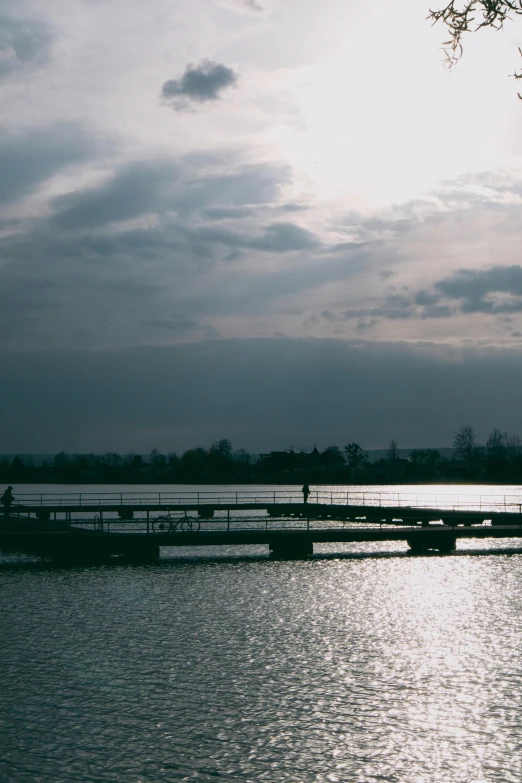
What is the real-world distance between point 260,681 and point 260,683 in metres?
0.22

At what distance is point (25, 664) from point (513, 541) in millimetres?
46066

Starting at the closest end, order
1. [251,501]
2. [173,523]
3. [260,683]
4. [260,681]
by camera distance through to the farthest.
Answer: [260,683] < [260,681] < [173,523] < [251,501]

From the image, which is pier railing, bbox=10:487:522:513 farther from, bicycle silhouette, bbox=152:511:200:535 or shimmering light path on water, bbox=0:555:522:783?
shimmering light path on water, bbox=0:555:522:783

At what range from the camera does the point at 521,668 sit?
23.3m

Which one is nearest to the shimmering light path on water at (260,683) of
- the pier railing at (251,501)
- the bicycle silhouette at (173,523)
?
the bicycle silhouette at (173,523)

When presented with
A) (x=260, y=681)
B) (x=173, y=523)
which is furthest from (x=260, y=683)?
(x=173, y=523)

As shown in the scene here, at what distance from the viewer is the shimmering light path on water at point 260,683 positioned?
15750 millimetres

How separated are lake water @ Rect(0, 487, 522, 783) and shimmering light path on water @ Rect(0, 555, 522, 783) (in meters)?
0.05

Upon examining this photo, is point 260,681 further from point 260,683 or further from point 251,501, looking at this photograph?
point 251,501

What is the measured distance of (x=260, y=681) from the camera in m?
21.6

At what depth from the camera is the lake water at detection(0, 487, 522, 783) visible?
51.7 ft

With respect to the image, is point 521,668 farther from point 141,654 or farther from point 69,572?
point 69,572

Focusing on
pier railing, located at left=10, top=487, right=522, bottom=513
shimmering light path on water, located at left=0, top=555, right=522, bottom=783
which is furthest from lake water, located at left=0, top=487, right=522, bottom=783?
pier railing, located at left=10, top=487, right=522, bottom=513

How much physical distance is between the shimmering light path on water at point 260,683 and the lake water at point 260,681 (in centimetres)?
5
